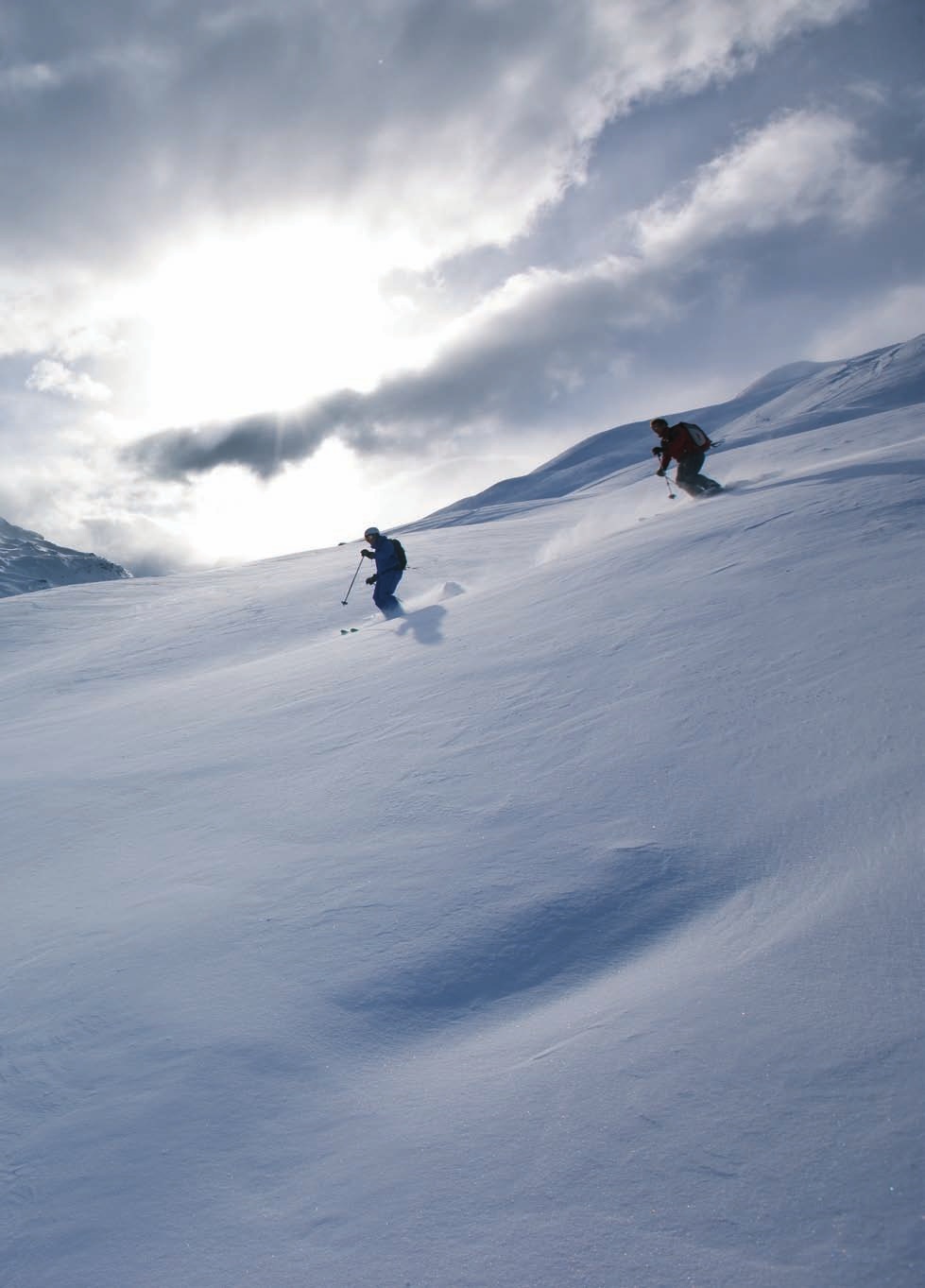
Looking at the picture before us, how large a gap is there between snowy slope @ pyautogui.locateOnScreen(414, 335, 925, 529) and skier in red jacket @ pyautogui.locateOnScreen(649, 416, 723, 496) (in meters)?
32.7

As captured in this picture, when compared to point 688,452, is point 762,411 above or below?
above

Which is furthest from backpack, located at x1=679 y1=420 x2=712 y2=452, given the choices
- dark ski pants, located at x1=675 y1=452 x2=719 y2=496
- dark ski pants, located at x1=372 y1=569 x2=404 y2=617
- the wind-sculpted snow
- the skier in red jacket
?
the wind-sculpted snow

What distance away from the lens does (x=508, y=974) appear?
264cm

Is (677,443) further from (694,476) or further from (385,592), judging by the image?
(385,592)

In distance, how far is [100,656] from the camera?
11.6 meters

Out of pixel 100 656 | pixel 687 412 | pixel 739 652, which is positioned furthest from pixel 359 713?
pixel 687 412

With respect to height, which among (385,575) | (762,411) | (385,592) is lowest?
(385,592)

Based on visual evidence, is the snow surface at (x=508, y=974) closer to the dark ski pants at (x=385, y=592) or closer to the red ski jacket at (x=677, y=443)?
the dark ski pants at (x=385, y=592)

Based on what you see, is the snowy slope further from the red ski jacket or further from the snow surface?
the snow surface

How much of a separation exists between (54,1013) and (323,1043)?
1.14 m

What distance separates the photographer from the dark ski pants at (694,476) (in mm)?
12078

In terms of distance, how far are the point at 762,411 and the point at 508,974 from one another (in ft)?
290

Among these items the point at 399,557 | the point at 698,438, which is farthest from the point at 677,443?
the point at 399,557

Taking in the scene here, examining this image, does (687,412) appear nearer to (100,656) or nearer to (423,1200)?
(100,656)
